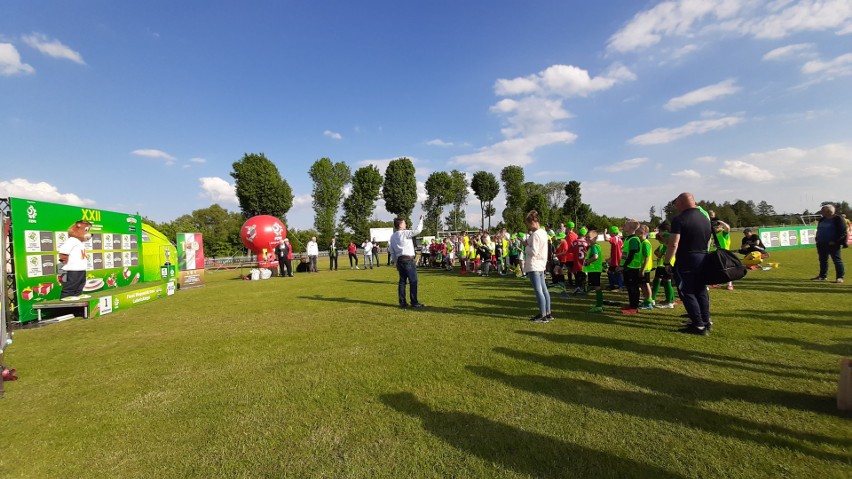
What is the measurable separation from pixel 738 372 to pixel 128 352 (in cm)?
834

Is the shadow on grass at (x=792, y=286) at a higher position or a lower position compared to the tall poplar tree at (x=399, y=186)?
lower

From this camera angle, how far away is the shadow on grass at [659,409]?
255 cm

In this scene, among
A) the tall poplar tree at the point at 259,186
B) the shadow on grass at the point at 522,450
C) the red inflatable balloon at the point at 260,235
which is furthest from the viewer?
the tall poplar tree at the point at 259,186

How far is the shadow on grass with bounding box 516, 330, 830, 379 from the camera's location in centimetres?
381

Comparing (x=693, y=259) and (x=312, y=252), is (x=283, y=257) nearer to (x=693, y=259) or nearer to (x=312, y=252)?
(x=312, y=252)

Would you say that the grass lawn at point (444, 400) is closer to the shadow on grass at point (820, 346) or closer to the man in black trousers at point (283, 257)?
the shadow on grass at point (820, 346)

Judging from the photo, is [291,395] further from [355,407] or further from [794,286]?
[794,286]

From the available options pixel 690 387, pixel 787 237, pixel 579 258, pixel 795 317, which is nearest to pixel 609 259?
pixel 579 258

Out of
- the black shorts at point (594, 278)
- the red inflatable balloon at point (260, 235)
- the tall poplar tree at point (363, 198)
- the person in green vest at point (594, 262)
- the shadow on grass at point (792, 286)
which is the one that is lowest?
the shadow on grass at point (792, 286)

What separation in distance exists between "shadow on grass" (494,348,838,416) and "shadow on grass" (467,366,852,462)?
0.27 m

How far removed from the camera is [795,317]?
5.86 meters

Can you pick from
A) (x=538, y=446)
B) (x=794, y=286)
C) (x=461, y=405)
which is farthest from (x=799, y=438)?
(x=794, y=286)

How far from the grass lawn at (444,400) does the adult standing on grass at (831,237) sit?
395cm

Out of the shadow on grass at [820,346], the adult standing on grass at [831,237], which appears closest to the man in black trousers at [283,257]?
the shadow on grass at [820,346]
